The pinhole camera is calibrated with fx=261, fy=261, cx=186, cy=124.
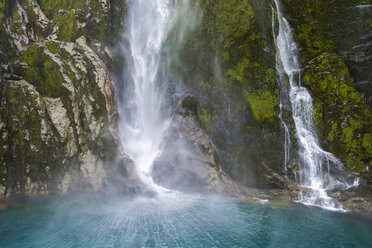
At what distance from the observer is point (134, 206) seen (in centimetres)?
1208

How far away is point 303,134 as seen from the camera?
13.0m

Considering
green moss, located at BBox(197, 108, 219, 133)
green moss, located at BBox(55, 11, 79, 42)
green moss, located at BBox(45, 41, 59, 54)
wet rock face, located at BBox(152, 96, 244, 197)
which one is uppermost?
green moss, located at BBox(55, 11, 79, 42)

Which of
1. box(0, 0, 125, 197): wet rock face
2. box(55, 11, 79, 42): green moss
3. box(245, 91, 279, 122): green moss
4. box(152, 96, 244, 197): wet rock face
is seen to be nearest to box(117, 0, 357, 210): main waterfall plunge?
box(245, 91, 279, 122): green moss

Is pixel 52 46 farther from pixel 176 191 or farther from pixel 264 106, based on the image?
pixel 264 106

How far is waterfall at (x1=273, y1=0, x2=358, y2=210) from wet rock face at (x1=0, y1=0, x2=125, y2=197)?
10103 mm

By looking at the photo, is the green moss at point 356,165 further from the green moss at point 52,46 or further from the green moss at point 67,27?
the green moss at point 52,46

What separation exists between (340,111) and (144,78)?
1183 centimetres

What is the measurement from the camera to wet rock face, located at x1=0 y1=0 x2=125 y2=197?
46.3 ft

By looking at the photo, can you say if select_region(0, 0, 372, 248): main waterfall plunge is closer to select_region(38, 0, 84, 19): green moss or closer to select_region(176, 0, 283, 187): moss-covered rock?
select_region(176, 0, 283, 187): moss-covered rock

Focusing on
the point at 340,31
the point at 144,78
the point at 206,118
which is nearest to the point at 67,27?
the point at 144,78

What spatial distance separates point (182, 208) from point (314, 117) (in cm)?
780

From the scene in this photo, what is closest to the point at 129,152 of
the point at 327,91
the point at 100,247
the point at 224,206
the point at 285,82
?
the point at 224,206

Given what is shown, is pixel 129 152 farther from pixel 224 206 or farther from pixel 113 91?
pixel 224 206

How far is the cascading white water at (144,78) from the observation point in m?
17.1
